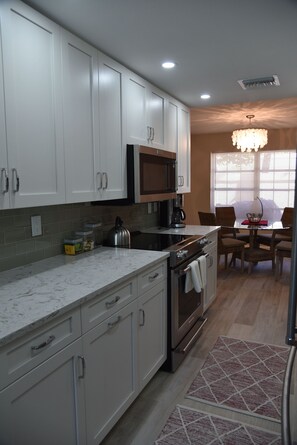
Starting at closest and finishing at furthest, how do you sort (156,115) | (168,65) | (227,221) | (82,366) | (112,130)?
1. (82,366)
2. (112,130)
3. (168,65)
4. (156,115)
5. (227,221)

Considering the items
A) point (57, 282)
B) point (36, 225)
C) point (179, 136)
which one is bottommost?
point (57, 282)

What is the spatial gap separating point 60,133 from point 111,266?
0.81 meters

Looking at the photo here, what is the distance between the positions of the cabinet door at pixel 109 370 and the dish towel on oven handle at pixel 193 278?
30.0 inches

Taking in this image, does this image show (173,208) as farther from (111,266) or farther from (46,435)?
(46,435)

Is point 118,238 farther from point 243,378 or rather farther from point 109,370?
point 243,378

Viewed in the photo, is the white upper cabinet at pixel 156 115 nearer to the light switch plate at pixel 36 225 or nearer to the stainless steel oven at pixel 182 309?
the stainless steel oven at pixel 182 309

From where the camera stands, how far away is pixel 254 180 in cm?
714

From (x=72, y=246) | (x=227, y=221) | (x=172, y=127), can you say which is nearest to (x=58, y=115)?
(x=72, y=246)

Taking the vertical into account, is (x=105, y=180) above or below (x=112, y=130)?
below

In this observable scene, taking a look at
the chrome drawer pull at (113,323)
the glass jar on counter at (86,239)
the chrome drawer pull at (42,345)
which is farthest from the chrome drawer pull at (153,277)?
the chrome drawer pull at (42,345)

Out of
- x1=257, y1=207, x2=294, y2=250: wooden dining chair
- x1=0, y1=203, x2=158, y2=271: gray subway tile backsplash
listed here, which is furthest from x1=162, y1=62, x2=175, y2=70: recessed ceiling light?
x1=257, y1=207, x2=294, y2=250: wooden dining chair

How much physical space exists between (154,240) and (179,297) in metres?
0.56

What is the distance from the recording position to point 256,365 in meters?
2.66

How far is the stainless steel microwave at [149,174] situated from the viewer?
8.59 ft
